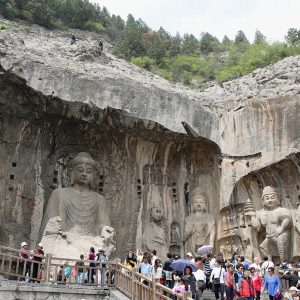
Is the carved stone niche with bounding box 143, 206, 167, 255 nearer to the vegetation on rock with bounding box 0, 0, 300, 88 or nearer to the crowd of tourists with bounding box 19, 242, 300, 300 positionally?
the crowd of tourists with bounding box 19, 242, 300, 300

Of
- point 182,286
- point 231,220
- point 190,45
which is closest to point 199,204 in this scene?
point 231,220

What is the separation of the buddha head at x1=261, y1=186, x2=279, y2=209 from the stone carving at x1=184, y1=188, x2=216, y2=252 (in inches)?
76.2

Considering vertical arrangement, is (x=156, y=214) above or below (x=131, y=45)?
below

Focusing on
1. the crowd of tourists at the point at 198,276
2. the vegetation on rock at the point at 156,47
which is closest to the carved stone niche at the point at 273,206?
the crowd of tourists at the point at 198,276

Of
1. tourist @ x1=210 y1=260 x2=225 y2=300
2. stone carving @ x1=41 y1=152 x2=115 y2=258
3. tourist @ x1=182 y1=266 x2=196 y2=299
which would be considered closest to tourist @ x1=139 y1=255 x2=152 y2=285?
tourist @ x1=182 y1=266 x2=196 y2=299

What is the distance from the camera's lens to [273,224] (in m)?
14.1

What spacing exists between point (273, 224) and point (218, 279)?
4508mm

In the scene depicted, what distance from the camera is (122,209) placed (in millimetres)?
15891

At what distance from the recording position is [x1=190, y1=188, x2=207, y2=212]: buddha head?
15.8m

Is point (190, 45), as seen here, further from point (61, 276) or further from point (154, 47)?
point (61, 276)

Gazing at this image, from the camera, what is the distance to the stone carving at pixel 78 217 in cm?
1375

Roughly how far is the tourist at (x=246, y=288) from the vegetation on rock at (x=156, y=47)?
82.4 feet

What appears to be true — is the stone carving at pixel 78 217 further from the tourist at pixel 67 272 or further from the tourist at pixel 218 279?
the tourist at pixel 218 279

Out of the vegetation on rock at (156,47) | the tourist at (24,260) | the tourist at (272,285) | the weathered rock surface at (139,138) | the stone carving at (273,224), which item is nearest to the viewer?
the tourist at (272,285)
